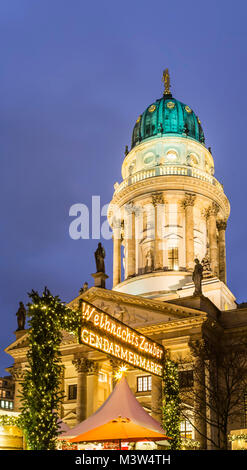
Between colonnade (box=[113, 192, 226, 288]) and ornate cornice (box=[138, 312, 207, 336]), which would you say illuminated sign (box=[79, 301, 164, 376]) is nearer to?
ornate cornice (box=[138, 312, 207, 336])

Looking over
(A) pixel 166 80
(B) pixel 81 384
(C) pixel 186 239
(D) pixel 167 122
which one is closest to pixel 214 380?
(B) pixel 81 384

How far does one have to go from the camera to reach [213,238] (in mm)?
65188

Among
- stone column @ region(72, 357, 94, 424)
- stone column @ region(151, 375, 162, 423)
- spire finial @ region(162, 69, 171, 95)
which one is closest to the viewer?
stone column @ region(151, 375, 162, 423)

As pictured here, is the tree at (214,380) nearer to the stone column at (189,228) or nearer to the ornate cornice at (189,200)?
the stone column at (189,228)

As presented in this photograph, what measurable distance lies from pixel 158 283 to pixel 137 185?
12.2 m

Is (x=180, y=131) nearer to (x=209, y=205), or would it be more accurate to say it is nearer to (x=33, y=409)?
(x=209, y=205)

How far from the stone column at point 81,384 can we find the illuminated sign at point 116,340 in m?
28.7

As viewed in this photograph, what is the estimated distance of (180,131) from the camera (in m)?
69.6

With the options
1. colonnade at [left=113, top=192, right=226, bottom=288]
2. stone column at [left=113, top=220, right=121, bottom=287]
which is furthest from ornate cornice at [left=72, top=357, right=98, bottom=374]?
stone column at [left=113, top=220, right=121, bottom=287]

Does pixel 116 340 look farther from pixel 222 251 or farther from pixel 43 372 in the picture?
pixel 222 251

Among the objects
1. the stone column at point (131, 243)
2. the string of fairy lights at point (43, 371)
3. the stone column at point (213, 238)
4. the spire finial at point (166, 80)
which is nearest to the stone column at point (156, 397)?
the stone column at point (213, 238)

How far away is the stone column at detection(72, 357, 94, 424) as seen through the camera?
1943 inches

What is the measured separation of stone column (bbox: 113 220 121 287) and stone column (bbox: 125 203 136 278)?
2902 millimetres

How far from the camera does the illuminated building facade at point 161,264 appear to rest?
47906mm
